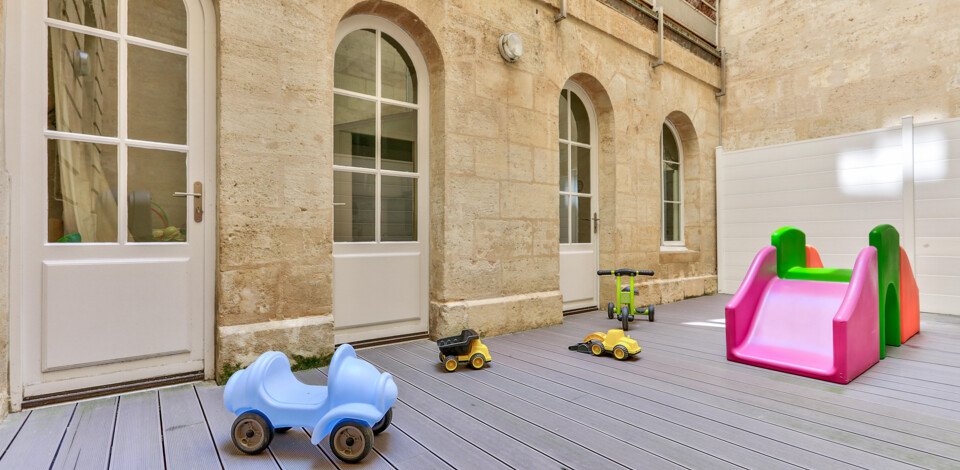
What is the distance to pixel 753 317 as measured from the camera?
3279mm

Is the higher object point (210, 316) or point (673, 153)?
point (673, 153)

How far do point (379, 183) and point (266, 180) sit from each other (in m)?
0.90

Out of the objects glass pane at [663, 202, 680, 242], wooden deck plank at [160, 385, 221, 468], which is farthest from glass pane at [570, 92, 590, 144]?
wooden deck plank at [160, 385, 221, 468]

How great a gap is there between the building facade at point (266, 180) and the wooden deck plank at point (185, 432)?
0.27 metres

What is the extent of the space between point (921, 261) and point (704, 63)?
139 inches

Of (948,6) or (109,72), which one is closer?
(109,72)

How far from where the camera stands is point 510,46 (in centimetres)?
395

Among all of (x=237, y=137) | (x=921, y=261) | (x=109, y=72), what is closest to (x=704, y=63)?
(x=921, y=261)

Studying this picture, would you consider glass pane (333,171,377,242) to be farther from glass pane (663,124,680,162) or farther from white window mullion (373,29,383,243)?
glass pane (663,124,680,162)

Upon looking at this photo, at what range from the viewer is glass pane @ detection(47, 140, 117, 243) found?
2.35 metres

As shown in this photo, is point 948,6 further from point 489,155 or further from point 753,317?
point 489,155

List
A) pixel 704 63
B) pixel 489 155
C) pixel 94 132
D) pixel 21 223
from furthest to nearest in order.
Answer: pixel 704 63 → pixel 489 155 → pixel 94 132 → pixel 21 223

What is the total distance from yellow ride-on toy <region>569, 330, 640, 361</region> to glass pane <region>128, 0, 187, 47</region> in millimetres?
3322

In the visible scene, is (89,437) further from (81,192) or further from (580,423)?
(580,423)
